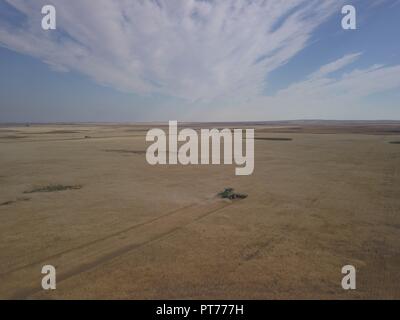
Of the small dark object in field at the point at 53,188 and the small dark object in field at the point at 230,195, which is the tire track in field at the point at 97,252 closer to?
the small dark object in field at the point at 230,195

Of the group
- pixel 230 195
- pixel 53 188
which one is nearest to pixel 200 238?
pixel 230 195

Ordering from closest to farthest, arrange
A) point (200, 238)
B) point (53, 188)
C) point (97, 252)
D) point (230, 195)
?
point (97, 252)
point (200, 238)
point (230, 195)
point (53, 188)

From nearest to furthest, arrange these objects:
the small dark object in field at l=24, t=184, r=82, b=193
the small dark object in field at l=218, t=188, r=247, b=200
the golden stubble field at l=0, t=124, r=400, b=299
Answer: the golden stubble field at l=0, t=124, r=400, b=299 → the small dark object in field at l=218, t=188, r=247, b=200 → the small dark object in field at l=24, t=184, r=82, b=193

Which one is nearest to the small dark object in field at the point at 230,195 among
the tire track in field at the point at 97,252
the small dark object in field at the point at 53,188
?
the tire track in field at the point at 97,252

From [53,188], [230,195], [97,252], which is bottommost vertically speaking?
[97,252]

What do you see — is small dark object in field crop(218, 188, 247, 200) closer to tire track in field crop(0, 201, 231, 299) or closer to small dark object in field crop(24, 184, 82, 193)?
tire track in field crop(0, 201, 231, 299)

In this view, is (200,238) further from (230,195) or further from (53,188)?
(53,188)

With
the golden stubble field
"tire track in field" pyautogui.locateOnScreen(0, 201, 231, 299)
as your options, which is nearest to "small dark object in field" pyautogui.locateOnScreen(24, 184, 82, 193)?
the golden stubble field
